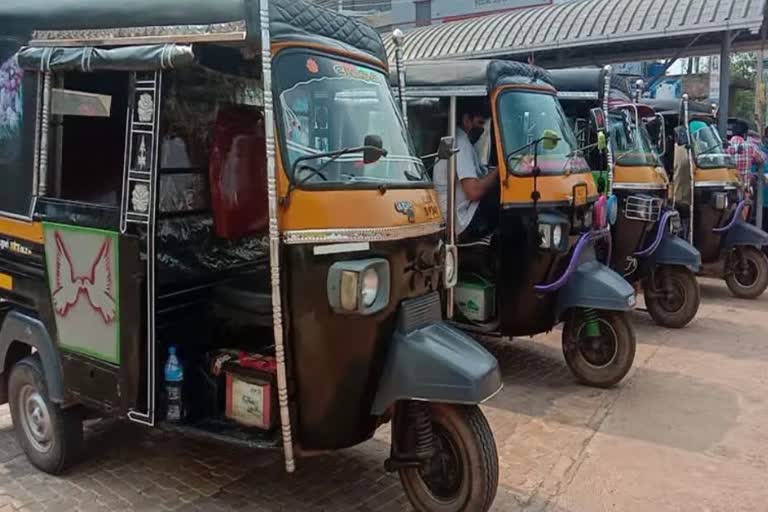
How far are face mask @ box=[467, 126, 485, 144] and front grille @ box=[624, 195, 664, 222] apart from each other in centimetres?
237

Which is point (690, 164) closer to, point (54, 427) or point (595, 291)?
point (595, 291)

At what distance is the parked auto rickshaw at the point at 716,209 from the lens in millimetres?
9234

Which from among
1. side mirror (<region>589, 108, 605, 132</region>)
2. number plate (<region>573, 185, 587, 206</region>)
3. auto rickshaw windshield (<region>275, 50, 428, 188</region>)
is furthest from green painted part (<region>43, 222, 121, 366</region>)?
side mirror (<region>589, 108, 605, 132</region>)

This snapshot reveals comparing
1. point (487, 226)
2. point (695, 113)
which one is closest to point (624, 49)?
point (695, 113)

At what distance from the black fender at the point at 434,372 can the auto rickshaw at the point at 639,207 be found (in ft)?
14.6

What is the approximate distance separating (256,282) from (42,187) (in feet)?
4.23

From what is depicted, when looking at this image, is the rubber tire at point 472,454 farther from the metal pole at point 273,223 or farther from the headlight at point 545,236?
the headlight at point 545,236

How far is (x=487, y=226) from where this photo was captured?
20.1 feet

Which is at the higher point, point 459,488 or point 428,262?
point 428,262

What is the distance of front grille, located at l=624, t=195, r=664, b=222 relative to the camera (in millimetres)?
7547

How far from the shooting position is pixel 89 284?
3.86 metres

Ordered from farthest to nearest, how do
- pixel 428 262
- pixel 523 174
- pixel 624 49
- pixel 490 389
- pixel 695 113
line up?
pixel 624 49, pixel 695 113, pixel 523 174, pixel 428 262, pixel 490 389

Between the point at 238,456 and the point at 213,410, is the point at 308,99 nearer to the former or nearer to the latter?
the point at 213,410

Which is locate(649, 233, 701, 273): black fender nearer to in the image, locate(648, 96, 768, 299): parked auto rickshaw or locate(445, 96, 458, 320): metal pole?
locate(648, 96, 768, 299): parked auto rickshaw
